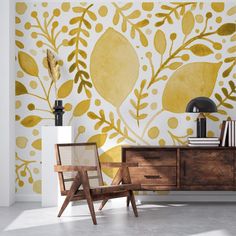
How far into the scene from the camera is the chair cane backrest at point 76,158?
5.25m

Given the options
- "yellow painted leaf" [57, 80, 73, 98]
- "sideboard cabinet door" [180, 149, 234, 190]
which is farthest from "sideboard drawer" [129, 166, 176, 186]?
"yellow painted leaf" [57, 80, 73, 98]

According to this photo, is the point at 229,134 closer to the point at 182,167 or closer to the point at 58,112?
the point at 182,167

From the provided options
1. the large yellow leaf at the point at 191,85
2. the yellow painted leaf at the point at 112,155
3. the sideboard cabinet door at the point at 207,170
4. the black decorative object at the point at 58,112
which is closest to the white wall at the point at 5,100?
the black decorative object at the point at 58,112

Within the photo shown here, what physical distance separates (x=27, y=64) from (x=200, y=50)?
6.77 ft

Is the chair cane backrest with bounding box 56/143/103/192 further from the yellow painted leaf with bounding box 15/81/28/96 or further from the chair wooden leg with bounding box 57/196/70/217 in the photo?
the yellow painted leaf with bounding box 15/81/28/96

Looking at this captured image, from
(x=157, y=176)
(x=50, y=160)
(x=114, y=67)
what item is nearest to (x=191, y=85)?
(x=114, y=67)

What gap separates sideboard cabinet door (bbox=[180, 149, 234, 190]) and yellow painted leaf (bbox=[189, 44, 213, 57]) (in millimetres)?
1206

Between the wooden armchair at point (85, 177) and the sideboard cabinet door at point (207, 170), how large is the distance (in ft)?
2.35

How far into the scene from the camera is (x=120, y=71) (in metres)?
6.18

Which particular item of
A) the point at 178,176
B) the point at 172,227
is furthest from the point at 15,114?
the point at 172,227

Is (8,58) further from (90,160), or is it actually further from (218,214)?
(218,214)

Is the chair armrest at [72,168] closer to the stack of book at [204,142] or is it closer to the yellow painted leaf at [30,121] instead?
the yellow painted leaf at [30,121]

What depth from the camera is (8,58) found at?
19.2ft

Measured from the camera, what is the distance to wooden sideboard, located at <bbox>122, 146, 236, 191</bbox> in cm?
566
